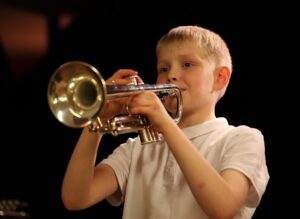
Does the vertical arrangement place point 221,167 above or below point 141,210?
above

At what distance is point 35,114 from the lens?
3797mm

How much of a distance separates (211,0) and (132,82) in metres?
1.24

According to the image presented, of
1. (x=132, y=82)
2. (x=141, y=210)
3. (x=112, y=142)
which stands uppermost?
(x=132, y=82)

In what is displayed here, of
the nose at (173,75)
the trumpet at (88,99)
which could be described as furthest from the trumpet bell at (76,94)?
A: the nose at (173,75)

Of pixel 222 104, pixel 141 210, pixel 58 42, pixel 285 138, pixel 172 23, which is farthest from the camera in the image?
pixel 58 42

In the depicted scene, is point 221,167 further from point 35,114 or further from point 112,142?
point 35,114

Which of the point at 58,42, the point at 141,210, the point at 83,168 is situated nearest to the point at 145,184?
the point at 141,210

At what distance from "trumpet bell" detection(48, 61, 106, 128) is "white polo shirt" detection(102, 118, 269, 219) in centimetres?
39

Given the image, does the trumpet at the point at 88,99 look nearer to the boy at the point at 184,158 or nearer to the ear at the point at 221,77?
the boy at the point at 184,158

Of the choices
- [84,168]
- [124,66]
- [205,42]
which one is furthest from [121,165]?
[124,66]

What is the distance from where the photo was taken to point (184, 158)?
1.58 meters

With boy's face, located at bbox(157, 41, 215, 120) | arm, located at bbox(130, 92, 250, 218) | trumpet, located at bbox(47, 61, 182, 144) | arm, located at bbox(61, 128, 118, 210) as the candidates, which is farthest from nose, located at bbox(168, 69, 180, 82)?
arm, located at bbox(61, 128, 118, 210)

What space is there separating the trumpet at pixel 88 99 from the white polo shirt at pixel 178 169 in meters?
0.19

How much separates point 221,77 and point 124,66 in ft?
4.45
